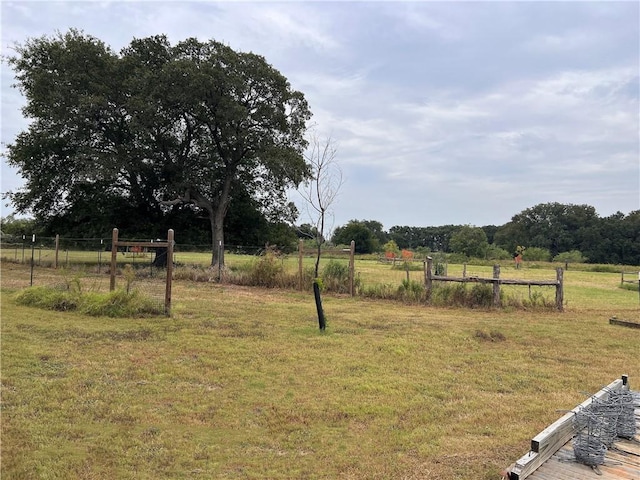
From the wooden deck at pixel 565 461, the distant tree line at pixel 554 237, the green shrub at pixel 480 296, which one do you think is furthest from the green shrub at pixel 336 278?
the distant tree line at pixel 554 237

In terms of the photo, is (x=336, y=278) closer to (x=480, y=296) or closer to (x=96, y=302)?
(x=480, y=296)

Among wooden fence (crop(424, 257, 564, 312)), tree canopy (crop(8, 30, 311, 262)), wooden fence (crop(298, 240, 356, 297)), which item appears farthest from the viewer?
tree canopy (crop(8, 30, 311, 262))

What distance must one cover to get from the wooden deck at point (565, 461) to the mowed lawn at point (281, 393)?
462 mm

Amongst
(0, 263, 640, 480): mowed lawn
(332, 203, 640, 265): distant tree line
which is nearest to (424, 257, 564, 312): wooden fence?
(0, 263, 640, 480): mowed lawn

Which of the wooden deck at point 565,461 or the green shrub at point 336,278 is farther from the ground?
the green shrub at point 336,278

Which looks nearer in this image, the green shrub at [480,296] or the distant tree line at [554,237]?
the green shrub at [480,296]

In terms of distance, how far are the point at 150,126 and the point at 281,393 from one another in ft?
70.0

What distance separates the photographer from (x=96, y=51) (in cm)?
2438

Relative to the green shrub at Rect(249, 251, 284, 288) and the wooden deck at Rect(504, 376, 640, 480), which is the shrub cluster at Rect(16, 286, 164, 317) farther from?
the wooden deck at Rect(504, 376, 640, 480)

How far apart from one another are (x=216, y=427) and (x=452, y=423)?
2312 mm

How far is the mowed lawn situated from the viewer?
365 centimetres

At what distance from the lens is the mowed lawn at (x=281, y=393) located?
365 cm

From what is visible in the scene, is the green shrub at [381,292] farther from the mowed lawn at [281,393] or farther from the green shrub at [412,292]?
the mowed lawn at [281,393]

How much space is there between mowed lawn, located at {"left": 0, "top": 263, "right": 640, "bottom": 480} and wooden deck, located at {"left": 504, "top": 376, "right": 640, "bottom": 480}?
462 millimetres
